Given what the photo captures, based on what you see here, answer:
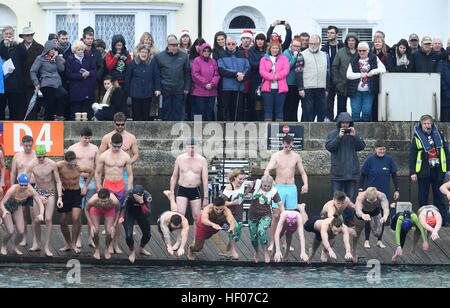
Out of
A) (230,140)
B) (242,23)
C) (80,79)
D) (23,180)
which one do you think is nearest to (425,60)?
(230,140)

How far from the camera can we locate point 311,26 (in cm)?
4950

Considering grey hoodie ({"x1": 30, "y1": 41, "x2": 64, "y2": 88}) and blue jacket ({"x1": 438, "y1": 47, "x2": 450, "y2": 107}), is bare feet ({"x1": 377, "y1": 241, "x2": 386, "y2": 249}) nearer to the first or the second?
blue jacket ({"x1": 438, "y1": 47, "x2": 450, "y2": 107})

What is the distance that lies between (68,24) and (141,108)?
23.2ft

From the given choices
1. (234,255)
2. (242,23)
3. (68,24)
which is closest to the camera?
(234,255)

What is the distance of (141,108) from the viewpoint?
4278 cm

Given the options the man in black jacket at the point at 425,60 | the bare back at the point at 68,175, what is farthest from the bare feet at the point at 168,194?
the man in black jacket at the point at 425,60

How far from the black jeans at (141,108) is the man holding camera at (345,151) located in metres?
4.24

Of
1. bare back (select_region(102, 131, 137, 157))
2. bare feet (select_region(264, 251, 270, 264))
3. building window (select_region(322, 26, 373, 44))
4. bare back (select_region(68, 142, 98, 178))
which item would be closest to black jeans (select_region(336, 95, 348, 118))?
bare feet (select_region(264, 251, 270, 264))

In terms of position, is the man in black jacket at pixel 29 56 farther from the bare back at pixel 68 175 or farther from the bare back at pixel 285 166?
the bare back at pixel 285 166

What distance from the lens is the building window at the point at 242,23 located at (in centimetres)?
4962

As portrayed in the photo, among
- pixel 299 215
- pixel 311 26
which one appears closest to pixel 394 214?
pixel 299 215

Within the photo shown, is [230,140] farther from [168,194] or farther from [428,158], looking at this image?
[428,158]
